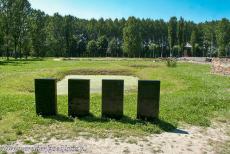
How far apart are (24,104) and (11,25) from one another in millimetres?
55813

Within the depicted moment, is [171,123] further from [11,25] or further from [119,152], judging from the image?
[11,25]

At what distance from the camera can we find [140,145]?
32.1ft

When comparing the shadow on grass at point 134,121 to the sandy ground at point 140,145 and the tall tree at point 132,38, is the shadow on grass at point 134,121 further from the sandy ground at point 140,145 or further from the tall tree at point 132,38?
the tall tree at point 132,38

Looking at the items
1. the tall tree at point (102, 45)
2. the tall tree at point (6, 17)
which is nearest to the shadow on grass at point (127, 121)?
the tall tree at point (6, 17)

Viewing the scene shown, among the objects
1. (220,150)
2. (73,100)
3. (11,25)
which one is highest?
(11,25)

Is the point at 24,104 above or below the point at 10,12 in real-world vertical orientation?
below

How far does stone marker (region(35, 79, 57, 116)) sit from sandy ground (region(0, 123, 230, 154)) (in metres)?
2.82

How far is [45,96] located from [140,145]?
451 centimetres

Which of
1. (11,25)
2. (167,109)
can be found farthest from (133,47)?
(167,109)

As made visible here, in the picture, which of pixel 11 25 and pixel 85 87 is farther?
pixel 11 25

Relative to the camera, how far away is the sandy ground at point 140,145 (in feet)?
30.3

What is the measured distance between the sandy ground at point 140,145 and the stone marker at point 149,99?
140 cm

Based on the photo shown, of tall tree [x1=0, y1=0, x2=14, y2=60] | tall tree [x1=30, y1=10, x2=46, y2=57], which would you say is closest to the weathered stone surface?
tall tree [x1=0, y1=0, x2=14, y2=60]

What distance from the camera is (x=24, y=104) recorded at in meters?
14.9
